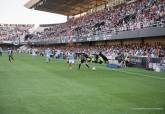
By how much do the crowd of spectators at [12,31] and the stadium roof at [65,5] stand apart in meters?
28.6

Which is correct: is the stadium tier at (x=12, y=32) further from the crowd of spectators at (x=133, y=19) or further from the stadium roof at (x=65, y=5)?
the crowd of spectators at (x=133, y=19)

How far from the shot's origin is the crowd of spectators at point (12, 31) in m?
121

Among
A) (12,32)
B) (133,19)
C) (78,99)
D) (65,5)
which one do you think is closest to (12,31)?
(12,32)

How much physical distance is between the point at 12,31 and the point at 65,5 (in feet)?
169

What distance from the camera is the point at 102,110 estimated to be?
37.6ft

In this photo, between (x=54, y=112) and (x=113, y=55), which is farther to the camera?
(x=113, y=55)

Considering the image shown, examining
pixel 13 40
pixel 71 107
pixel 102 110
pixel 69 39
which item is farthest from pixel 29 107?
pixel 13 40

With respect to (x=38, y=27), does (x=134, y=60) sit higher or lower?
lower

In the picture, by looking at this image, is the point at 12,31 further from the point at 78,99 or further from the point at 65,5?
the point at 78,99

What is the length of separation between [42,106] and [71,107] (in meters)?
0.96

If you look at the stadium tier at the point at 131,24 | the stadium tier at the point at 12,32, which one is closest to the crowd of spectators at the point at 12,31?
the stadium tier at the point at 12,32

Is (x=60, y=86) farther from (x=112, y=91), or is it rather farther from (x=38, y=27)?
(x=38, y=27)

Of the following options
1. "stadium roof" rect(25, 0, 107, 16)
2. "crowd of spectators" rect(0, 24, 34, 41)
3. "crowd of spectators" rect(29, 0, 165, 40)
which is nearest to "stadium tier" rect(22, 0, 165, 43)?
"crowd of spectators" rect(29, 0, 165, 40)

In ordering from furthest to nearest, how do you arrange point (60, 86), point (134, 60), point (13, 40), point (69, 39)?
point (13, 40) < point (69, 39) < point (134, 60) < point (60, 86)
